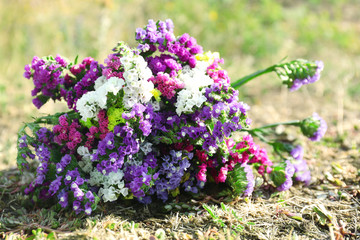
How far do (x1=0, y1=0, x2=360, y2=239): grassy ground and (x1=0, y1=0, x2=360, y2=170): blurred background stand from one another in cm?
2

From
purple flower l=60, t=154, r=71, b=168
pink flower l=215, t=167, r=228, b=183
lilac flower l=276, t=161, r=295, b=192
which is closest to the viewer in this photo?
purple flower l=60, t=154, r=71, b=168

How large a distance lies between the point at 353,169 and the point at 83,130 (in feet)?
7.22

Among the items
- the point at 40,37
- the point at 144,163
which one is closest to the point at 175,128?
the point at 144,163

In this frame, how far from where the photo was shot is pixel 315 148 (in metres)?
3.60

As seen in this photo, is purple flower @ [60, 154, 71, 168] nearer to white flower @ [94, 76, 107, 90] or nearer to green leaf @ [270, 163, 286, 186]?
white flower @ [94, 76, 107, 90]

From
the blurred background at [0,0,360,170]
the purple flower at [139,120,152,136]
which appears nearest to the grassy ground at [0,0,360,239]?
the blurred background at [0,0,360,170]

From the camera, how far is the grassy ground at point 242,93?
7.39 feet

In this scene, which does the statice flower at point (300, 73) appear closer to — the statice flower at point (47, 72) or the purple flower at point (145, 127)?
the purple flower at point (145, 127)

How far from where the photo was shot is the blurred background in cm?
462

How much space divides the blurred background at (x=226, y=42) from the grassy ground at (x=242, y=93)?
19 millimetres

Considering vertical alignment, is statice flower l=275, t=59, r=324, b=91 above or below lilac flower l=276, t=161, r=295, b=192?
above

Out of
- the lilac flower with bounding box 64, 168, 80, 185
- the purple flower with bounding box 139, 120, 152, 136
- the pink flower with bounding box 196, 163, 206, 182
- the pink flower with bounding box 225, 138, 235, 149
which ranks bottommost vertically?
the lilac flower with bounding box 64, 168, 80, 185

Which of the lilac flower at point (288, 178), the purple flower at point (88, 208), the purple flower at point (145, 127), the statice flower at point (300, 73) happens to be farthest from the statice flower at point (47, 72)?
the lilac flower at point (288, 178)

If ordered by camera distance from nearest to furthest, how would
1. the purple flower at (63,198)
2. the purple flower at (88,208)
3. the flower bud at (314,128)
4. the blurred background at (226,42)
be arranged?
1. the purple flower at (88,208)
2. the purple flower at (63,198)
3. the flower bud at (314,128)
4. the blurred background at (226,42)
